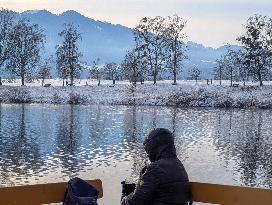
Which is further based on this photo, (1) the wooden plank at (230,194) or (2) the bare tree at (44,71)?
(2) the bare tree at (44,71)

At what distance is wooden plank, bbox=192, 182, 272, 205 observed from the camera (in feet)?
22.7

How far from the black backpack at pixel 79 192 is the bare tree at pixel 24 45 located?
289 feet

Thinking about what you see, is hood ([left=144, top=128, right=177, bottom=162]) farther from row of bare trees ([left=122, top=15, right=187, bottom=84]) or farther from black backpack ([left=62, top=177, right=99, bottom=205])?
row of bare trees ([left=122, top=15, right=187, bottom=84])

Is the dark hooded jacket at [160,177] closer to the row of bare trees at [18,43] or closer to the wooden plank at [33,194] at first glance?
the wooden plank at [33,194]

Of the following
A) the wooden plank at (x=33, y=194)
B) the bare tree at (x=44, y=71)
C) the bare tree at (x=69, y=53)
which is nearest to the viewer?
the wooden plank at (x=33, y=194)

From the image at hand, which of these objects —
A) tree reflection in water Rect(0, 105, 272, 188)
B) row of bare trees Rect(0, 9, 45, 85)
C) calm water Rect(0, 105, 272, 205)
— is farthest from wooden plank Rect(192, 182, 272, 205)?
row of bare trees Rect(0, 9, 45, 85)

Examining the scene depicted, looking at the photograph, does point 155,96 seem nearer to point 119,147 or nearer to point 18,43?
point 18,43

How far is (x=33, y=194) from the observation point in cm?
697

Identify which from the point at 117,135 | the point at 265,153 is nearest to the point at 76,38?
the point at 117,135

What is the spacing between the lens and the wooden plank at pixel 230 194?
6.91 meters

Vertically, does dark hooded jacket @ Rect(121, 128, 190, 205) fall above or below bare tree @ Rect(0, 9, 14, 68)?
below

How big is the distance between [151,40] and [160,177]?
3562 inches

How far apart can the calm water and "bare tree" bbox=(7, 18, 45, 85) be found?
4556 centimetres

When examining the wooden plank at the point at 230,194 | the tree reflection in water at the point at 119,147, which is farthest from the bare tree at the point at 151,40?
the wooden plank at the point at 230,194
